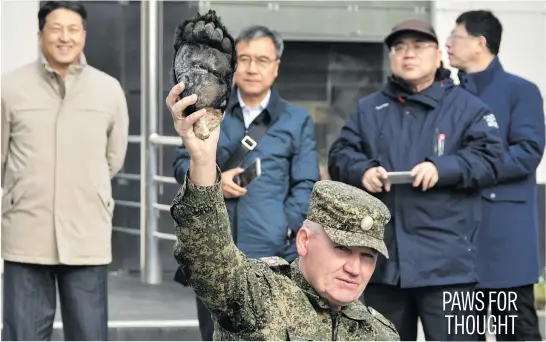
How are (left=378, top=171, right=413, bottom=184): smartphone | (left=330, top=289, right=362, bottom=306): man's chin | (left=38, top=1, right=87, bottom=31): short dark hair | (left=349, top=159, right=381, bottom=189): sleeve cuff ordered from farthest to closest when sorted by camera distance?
(left=38, top=1, right=87, bottom=31): short dark hair < (left=349, top=159, right=381, bottom=189): sleeve cuff < (left=378, top=171, right=413, bottom=184): smartphone < (left=330, top=289, right=362, bottom=306): man's chin

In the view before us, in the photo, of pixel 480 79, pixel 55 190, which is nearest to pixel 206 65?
pixel 55 190

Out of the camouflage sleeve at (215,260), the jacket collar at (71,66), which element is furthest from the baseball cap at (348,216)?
the jacket collar at (71,66)

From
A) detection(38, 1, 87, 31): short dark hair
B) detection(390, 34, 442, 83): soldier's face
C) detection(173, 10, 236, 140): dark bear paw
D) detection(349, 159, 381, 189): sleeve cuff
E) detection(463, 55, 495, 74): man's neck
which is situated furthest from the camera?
detection(463, 55, 495, 74): man's neck

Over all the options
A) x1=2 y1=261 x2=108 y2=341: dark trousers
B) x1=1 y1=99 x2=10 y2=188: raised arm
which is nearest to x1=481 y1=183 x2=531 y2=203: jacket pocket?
x1=2 y1=261 x2=108 y2=341: dark trousers

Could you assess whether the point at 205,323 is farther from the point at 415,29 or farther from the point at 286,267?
the point at 286,267

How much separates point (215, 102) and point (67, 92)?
334 cm

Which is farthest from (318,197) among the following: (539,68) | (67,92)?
(539,68)

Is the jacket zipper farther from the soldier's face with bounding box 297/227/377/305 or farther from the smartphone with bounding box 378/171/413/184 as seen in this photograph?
the smartphone with bounding box 378/171/413/184

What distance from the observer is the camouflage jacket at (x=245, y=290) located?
3.32 metres

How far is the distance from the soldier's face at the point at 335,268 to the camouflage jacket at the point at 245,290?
42mm

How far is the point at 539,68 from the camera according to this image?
344 inches

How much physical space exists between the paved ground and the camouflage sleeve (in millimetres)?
4507

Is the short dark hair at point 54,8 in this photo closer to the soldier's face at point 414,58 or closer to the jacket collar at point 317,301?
the soldier's face at point 414,58

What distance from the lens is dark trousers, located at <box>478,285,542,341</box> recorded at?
6.71 metres
